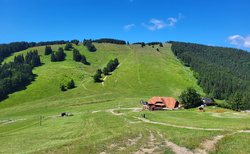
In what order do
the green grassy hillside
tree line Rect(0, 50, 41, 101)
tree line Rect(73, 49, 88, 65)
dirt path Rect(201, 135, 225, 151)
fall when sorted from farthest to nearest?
1. tree line Rect(73, 49, 88, 65)
2. tree line Rect(0, 50, 41, 101)
3. the green grassy hillside
4. dirt path Rect(201, 135, 225, 151)

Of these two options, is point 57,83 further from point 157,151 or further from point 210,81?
point 210,81

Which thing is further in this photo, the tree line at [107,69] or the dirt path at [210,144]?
the tree line at [107,69]

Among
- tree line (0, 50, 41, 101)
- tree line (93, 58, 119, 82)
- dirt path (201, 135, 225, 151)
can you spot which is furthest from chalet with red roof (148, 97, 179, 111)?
tree line (0, 50, 41, 101)

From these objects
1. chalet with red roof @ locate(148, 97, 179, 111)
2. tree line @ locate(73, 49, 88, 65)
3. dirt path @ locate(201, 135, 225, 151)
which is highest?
tree line @ locate(73, 49, 88, 65)

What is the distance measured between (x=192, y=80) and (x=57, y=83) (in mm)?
129474

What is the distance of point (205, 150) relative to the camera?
1719 centimetres

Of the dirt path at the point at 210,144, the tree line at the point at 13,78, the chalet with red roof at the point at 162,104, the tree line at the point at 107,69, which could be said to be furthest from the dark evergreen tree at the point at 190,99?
the tree line at the point at 13,78

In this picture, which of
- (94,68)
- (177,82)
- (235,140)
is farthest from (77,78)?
(235,140)

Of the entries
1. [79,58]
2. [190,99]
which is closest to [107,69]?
[79,58]

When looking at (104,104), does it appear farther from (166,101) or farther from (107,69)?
(107,69)

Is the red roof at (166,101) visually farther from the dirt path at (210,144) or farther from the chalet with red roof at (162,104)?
the dirt path at (210,144)

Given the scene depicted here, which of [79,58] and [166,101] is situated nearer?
[166,101]

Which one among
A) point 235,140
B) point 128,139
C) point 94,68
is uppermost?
point 94,68

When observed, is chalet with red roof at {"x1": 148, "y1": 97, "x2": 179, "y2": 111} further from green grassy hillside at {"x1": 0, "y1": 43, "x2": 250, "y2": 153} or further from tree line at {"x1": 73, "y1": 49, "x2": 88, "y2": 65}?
tree line at {"x1": 73, "y1": 49, "x2": 88, "y2": 65}
